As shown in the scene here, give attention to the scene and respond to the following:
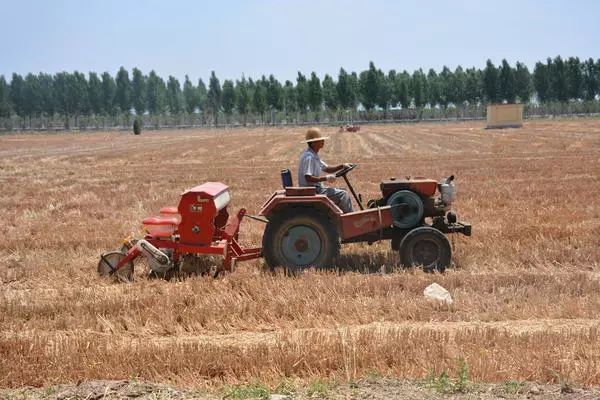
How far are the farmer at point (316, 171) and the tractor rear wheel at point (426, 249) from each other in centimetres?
86

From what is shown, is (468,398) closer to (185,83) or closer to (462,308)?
(462,308)

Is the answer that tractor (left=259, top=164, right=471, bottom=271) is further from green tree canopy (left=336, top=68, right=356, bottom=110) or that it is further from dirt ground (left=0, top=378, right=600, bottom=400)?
green tree canopy (left=336, top=68, right=356, bottom=110)

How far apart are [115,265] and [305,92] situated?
96.9 metres

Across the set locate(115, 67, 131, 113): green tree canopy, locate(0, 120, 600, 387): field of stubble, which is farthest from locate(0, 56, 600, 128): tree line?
locate(0, 120, 600, 387): field of stubble

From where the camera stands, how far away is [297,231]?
7.87 meters

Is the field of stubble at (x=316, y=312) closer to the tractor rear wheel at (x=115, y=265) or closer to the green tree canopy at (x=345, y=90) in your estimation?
the tractor rear wheel at (x=115, y=265)

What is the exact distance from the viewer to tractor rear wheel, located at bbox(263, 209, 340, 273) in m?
7.80

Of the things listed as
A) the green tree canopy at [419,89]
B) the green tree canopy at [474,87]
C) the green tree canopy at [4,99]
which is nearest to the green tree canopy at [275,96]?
the green tree canopy at [419,89]

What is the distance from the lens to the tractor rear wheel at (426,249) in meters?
7.75

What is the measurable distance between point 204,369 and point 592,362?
2690 mm

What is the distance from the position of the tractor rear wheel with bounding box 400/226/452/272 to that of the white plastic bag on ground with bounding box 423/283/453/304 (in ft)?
3.39

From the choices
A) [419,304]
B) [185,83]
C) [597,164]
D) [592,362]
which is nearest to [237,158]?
[597,164]

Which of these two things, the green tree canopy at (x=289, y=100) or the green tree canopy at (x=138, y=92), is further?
the green tree canopy at (x=138, y=92)

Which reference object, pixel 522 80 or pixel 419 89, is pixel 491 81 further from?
pixel 419 89
